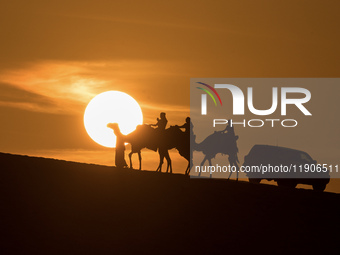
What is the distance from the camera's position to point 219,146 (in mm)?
31984

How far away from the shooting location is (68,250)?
22375 millimetres

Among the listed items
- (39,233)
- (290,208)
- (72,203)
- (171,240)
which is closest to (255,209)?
(290,208)

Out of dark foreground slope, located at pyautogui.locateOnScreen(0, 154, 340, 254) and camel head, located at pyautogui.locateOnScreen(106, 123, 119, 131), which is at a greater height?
camel head, located at pyautogui.locateOnScreen(106, 123, 119, 131)

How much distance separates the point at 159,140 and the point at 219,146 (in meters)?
2.88

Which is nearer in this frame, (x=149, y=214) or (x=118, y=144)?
(x=149, y=214)

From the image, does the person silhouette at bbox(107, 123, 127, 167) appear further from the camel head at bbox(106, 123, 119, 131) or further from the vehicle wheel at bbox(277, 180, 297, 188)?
the vehicle wheel at bbox(277, 180, 297, 188)

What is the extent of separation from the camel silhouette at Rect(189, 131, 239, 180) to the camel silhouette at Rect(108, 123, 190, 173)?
701mm

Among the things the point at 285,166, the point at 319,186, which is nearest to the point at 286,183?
the point at 285,166

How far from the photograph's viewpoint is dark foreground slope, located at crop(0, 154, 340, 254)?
930 inches

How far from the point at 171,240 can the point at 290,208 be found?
279 inches

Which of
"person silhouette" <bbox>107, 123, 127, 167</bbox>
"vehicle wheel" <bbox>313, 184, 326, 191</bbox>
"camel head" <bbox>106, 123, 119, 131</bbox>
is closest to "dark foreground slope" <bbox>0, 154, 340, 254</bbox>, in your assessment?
"person silhouette" <bbox>107, 123, 127, 167</bbox>

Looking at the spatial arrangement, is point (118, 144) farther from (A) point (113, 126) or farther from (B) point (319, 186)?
(B) point (319, 186)

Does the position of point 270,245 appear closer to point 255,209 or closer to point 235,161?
point 255,209

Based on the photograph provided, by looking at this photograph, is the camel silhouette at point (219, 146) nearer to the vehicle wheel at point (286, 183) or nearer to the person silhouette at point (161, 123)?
the person silhouette at point (161, 123)
